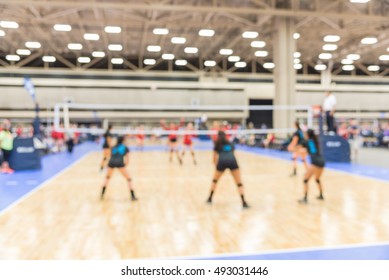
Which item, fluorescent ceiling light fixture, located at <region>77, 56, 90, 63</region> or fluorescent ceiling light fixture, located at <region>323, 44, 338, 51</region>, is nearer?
fluorescent ceiling light fixture, located at <region>77, 56, 90, 63</region>

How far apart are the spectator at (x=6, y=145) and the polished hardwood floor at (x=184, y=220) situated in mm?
2851

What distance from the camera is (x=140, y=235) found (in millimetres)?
5000

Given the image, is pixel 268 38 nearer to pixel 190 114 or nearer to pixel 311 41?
pixel 311 41

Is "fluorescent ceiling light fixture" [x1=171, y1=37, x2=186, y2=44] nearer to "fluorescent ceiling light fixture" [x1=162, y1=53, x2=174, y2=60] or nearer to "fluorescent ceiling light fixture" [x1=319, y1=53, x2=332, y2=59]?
Answer: "fluorescent ceiling light fixture" [x1=162, y1=53, x2=174, y2=60]

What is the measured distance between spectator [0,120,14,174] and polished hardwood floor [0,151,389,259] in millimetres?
2851

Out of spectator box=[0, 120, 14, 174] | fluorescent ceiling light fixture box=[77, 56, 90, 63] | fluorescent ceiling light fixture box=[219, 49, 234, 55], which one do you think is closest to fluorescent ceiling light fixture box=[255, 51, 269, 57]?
fluorescent ceiling light fixture box=[219, 49, 234, 55]

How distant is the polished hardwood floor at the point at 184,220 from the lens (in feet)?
14.7

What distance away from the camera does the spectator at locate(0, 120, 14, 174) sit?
11.4 m

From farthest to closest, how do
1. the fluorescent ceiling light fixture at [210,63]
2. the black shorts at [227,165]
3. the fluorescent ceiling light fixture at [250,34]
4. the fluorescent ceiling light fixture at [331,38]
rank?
the fluorescent ceiling light fixture at [210,63]
the fluorescent ceiling light fixture at [331,38]
the fluorescent ceiling light fixture at [250,34]
the black shorts at [227,165]

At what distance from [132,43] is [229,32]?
665 cm

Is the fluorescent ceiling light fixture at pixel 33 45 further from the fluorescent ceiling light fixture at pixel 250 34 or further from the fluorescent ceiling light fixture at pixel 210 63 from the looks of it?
the fluorescent ceiling light fixture at pixel 210 63

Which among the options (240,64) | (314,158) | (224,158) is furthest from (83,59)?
(240,64)

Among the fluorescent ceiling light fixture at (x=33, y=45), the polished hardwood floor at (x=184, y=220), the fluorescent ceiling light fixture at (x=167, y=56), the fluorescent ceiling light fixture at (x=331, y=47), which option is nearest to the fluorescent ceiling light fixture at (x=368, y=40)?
the fluorescent ceiling light fixture at (x=331, y=47)

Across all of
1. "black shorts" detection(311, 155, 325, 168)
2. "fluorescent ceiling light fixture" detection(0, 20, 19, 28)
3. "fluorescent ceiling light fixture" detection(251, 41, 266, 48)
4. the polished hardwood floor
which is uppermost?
"fluorescent ceiling light fixture" detection(251, 41, 266, 48)
